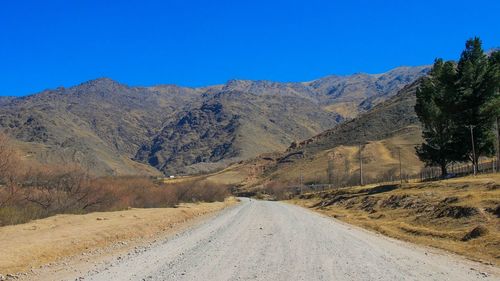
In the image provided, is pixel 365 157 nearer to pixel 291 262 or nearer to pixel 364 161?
pixel 364 161

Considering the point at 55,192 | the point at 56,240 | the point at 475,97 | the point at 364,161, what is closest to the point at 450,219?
the point at 56,240

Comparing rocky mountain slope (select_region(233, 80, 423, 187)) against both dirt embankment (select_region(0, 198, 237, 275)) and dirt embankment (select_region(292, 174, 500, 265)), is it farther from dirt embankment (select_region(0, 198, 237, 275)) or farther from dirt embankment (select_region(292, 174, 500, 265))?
dirt embankment (select_region(0, 198, 237, 275))

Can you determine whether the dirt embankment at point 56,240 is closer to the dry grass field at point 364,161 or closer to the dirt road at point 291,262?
the dirt road at point 291,262

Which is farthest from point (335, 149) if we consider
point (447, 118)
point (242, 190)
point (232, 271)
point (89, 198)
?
point (232, 271)

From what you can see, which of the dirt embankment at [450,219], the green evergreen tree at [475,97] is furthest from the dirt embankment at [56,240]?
the green evergreen tree at [475,97]

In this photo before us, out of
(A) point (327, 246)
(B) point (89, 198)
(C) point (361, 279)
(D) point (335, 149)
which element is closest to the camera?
(C) point (361, 279)

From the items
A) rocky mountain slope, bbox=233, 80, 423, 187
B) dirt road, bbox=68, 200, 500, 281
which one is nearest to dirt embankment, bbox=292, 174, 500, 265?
dirt road, bbox=68, 200, 500, 281

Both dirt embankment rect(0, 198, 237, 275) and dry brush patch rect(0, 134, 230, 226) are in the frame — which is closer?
dirt embankment rect(0, 198, 237, 275)

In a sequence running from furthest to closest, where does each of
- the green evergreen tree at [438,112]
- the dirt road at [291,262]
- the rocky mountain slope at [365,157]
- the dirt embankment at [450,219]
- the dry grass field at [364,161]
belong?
the rocky mountain slope at [365,157] < the dry grass field at [364,161] < the green evergreen tree at [438,112] < the dirt embankment at [450,219] < the dirt road at [291,262]

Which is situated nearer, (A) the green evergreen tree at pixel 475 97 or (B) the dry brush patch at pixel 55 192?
(B) the dry brush patch at pixel 55 192

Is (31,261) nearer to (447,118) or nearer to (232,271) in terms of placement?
(232,271)

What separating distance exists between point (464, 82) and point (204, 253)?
41.8 meters

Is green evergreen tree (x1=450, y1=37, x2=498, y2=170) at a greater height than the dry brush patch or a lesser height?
greater

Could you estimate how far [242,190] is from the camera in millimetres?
185250
